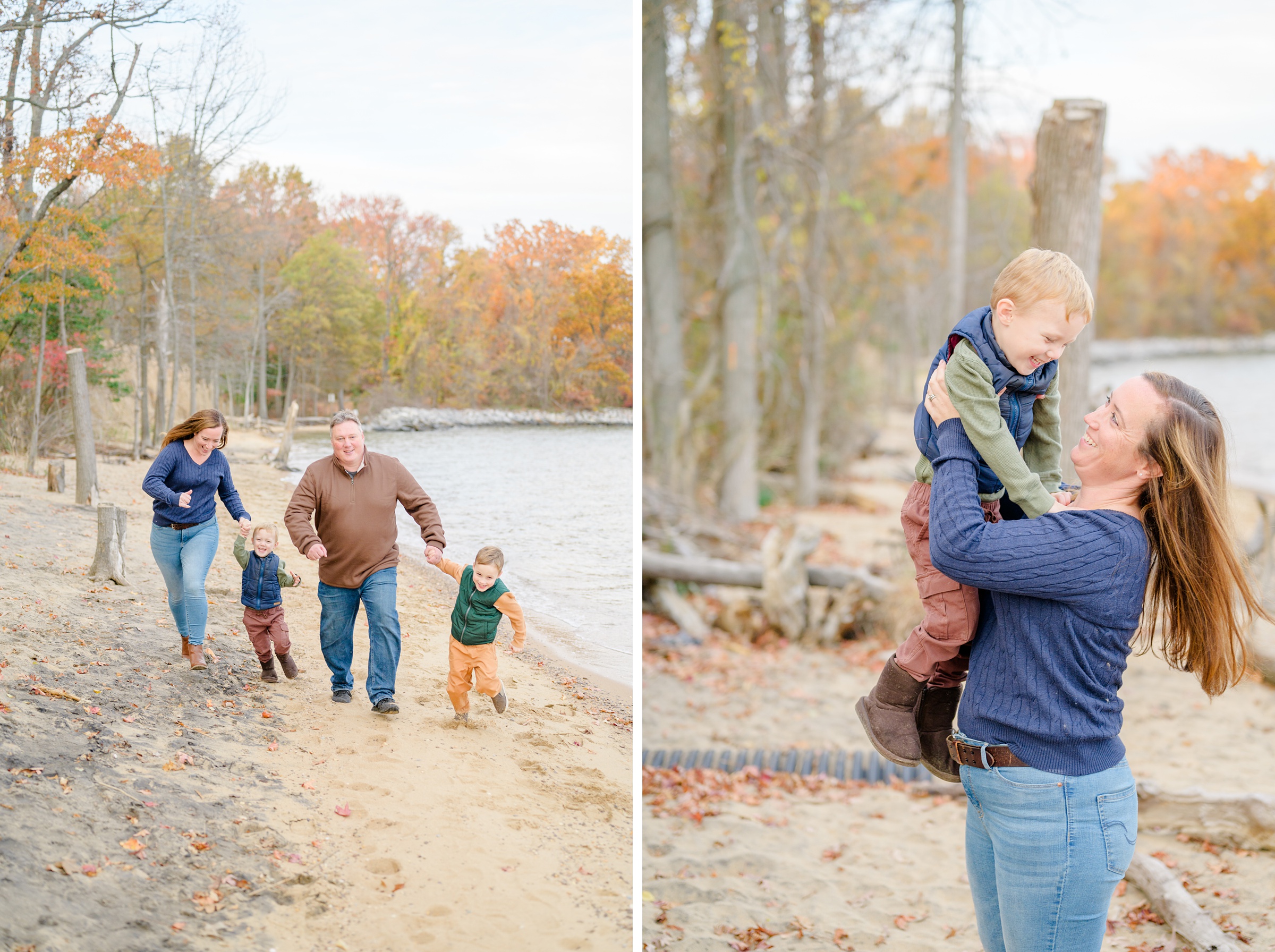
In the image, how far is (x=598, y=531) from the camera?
146 inches

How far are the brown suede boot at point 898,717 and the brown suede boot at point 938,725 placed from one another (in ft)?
0.10

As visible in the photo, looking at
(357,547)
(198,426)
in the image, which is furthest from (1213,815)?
(198,426)

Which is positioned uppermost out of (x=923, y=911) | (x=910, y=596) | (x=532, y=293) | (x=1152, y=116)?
(x=1152, y=116)

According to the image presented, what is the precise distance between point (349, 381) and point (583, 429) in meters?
0.92

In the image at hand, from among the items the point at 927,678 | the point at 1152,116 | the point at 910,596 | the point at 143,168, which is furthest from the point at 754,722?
the point at 1152,116

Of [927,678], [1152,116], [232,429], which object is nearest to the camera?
[927,678]

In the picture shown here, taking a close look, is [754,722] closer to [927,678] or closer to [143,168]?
[927,678]

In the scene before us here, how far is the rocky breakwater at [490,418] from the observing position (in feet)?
11.5

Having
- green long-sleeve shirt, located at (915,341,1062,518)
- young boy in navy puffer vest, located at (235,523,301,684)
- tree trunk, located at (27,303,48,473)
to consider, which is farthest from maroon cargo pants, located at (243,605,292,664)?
green long-sleeve shirt, located at (915,341,1062,518)

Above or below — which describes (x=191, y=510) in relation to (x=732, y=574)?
above

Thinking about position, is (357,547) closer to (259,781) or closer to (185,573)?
(185,573)

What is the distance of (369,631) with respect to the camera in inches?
132

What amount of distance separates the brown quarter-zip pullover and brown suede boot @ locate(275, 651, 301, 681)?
275 mm

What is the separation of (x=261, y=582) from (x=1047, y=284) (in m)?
2.59
